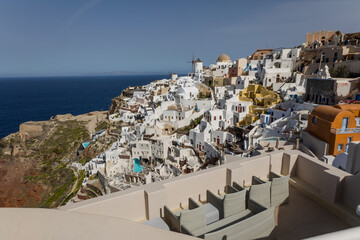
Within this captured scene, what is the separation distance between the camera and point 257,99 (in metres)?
30.1

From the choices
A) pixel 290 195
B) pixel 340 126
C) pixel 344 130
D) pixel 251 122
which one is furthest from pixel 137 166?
pixel 290 195

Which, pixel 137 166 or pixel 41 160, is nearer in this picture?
pixel 137 166

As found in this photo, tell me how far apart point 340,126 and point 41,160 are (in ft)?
136

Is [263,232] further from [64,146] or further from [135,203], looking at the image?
[64,146]

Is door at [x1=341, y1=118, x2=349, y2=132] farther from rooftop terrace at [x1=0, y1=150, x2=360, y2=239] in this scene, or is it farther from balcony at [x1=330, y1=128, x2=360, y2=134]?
rooftop terrace at [x1=0, y1=150, x2=360, y2=239]

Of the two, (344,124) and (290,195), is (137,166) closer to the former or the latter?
(344,124)

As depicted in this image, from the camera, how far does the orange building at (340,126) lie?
14.5m

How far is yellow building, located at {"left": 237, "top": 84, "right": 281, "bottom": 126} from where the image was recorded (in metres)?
27.2

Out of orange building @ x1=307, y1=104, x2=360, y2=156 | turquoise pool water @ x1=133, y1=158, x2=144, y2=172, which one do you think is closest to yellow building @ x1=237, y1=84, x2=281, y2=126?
orange building @ x1=307, y1=104, x2=360, y2=156

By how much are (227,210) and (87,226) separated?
232 centimetres

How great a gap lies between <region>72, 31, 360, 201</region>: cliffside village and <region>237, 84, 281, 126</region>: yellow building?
119mm

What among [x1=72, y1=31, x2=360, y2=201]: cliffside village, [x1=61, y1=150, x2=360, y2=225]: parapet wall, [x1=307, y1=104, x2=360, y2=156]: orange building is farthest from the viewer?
[x1=72, y1=31, x2=360, y2=201]: cliffside village

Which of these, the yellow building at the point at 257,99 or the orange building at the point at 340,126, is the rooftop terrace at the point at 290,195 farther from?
the yellow building at the point at 257,99

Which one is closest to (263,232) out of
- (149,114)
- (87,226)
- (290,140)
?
(87,226)
